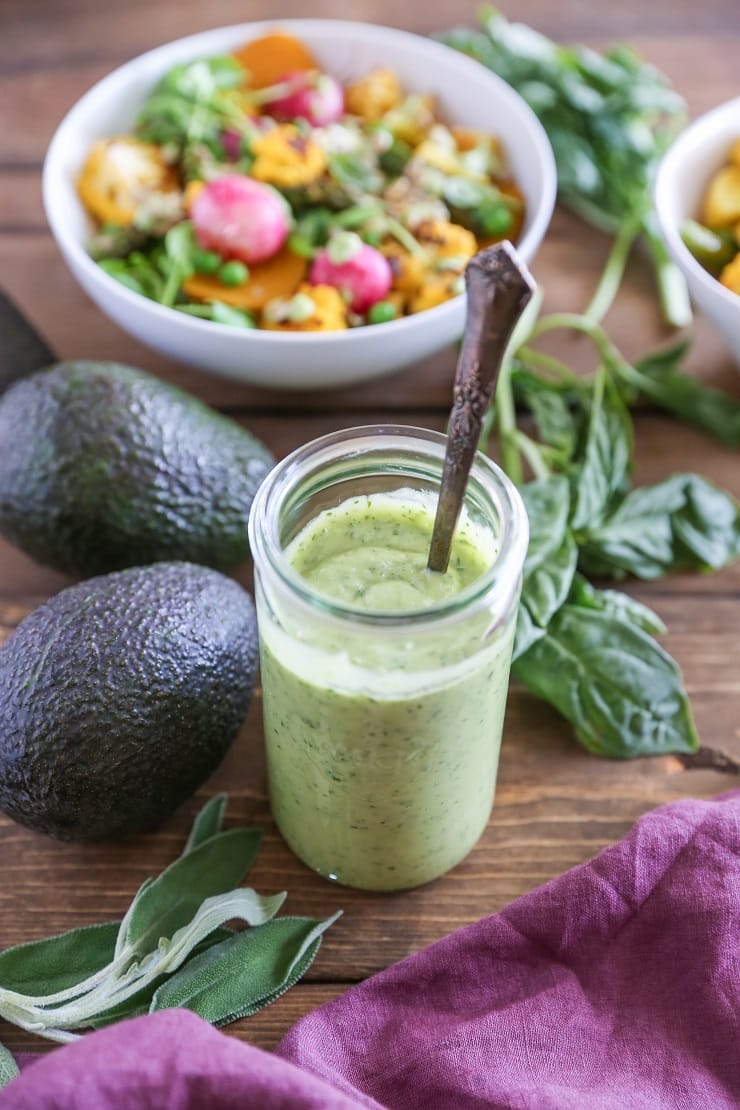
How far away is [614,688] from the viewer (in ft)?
4.15

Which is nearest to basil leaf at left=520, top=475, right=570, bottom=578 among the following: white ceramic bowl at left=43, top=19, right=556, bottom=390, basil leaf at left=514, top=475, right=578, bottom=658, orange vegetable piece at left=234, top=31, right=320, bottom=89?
basil leaf at left=514, top=475, right=578, bottom=658

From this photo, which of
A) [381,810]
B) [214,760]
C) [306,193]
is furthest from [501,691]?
[306,193]

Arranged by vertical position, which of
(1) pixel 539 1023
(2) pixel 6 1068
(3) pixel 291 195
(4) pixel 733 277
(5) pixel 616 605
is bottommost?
(2) pixel 6 1068

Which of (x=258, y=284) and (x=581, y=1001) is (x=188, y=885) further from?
(x=258, y=284)

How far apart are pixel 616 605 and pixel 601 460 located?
193 mm

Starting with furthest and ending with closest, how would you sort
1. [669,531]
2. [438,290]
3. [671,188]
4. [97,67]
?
1. [97,67]
2. [671,188]
3. [438,290]
4. [669,531]

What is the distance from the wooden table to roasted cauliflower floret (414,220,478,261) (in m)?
0.16

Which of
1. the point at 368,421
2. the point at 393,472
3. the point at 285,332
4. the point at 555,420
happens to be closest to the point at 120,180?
the point at 285,332

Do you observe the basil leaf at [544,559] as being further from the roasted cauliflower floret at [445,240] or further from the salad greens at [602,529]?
the roasted cauliflower floret at [445,240]

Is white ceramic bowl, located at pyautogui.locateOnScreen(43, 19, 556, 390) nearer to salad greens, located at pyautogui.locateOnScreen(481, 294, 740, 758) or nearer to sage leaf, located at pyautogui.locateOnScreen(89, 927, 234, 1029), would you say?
salad greens, located at pyautogui.locateOnScreen(481, 294, 740, 758)

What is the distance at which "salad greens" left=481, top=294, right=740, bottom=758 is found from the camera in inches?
49.9

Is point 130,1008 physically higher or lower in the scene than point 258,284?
lower

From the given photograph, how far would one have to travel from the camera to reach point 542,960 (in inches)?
43.0

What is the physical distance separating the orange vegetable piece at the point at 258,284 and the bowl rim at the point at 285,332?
44 millimetres
